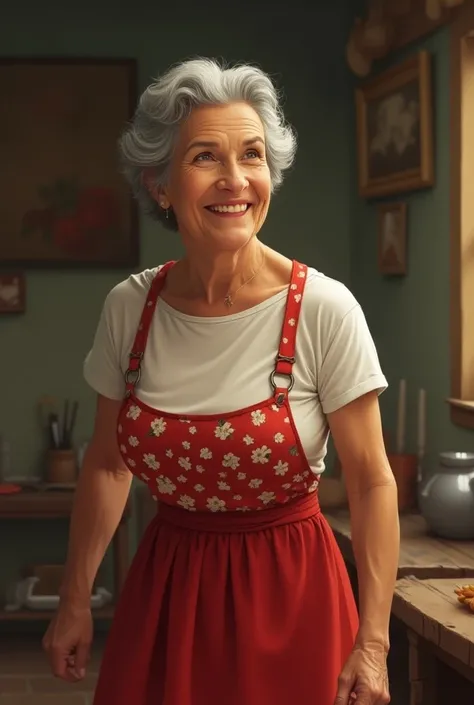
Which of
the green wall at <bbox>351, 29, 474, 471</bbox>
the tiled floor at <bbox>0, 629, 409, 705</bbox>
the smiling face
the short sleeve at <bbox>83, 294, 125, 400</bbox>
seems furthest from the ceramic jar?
the smiling face

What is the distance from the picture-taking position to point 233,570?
70.0 inches

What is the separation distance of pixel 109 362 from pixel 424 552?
1910 millimetres

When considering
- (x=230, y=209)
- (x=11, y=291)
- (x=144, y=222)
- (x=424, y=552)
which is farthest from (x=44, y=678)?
(x=230, y=209)

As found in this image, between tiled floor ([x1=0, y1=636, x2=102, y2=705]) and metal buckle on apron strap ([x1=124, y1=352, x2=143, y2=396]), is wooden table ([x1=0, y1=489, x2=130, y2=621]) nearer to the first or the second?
tiled floor ([x1=0, y1=636, x2=102, y2=705])

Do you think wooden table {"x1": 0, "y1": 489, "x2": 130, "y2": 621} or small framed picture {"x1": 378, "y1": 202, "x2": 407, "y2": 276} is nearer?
small framed picture {"x1": 378, "y1": 202, "x2": 407, "y2": 276}

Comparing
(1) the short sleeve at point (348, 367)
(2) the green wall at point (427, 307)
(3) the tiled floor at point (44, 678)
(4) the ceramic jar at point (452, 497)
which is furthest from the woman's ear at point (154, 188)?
(3) the tiled floor at point (44, 678)

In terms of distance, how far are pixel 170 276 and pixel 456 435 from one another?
7.54ft

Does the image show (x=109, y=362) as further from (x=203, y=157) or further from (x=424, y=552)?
(x=424, y=552)

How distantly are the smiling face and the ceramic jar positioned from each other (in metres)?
2.07

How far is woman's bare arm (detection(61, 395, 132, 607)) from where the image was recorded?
6.18 ft

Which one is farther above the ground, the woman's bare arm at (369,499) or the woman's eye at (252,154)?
the woman's eye at (252,154)

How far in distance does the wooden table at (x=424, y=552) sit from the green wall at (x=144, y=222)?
4.95 ft

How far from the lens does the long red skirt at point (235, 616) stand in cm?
174

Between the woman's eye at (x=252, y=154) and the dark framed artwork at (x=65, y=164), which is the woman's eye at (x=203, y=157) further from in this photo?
the dark framed artwork at (x=65, y=164)
